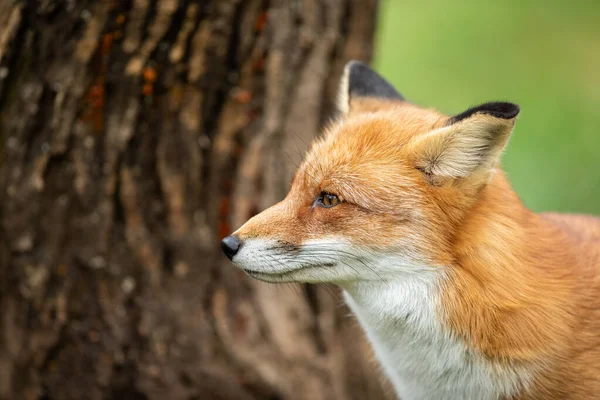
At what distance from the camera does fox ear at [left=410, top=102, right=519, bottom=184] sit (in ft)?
9.67

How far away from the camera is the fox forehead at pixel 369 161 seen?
323cm

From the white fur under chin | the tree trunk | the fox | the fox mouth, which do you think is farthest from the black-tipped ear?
the tree trunk

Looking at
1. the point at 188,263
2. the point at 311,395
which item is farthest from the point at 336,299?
the point at 188,263

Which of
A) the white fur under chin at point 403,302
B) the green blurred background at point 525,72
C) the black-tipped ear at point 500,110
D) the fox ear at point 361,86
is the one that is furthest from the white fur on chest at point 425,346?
the green blurred background at point 525,72

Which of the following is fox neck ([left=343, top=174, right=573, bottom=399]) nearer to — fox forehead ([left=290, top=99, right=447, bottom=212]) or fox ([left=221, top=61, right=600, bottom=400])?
fox ([left=221, top=61, right=600, bottom=400])

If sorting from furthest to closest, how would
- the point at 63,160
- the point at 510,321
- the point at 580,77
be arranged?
1. the point at 580,77
2. the point at 63,160
3. the point at 510,321

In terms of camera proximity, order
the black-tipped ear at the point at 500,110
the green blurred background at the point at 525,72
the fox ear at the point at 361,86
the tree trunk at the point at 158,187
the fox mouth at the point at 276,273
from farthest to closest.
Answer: the green blurred background at the point at 525,72 < the tree trunk at the point at 158,187 < the fox ear at the point at 361,86 < the fox mouth at the point at 276,273 < the black-tipped ear at the point at 500,110

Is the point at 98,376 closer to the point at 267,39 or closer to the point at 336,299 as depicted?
the point at 336,299

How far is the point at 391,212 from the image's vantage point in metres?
3.19

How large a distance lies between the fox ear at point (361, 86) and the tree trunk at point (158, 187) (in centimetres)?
86

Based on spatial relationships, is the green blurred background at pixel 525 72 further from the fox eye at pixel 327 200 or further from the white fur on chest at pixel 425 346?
the fox eye at pixel 327 200

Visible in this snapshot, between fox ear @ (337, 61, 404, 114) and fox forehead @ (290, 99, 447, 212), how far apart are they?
38cm

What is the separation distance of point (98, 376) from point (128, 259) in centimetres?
83

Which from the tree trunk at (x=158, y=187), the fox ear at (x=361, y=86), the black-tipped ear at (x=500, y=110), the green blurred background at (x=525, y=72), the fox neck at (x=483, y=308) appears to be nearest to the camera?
the black-tipped ear at (x=500, y=110)
